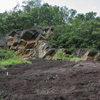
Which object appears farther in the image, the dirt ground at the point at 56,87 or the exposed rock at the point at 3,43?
the exposed rock at the point at 3,43

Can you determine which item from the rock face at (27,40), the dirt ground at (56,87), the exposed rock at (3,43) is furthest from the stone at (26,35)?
the dirt ground at (56,87)

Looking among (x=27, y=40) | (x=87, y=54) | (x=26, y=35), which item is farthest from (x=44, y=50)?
(x=87, y=54)

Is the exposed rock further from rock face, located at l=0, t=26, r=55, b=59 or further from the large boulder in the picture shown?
the large boulder

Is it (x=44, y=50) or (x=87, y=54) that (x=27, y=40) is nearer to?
(x=44, y=50)

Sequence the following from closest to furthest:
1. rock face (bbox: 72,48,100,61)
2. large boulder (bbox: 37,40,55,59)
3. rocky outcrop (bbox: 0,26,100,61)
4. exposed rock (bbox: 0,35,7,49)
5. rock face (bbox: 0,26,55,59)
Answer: rock face (bbox: 72,48,100,61), large boulder (bbox: 37,40,55,59), rocky outcrop (bbox: 0,26,100,61), rock face (bbox: 0,26,55,59), exposed rock (bbox: 0,35,7,49)

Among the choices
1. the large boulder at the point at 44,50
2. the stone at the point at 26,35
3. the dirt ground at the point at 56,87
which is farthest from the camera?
the stone at the point at 26,35

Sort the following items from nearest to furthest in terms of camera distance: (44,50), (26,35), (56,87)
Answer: (56,87)
(44,50)
(26,35)

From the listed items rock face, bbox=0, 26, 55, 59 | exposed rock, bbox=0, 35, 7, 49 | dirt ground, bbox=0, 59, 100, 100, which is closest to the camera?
dirt ground, bbox=0, 59, 100, 100

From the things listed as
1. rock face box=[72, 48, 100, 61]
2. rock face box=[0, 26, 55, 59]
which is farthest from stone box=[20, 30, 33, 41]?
rock face box=[72, 48, 100, 61]

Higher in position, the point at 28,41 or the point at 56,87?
the point at 28,41

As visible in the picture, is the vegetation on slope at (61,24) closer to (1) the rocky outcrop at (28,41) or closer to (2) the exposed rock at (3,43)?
(1) the rocky outcrop at (28,41)

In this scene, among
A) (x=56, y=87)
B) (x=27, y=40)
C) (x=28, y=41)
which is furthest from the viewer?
(x=27, y=40)

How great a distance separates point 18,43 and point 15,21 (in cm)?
593

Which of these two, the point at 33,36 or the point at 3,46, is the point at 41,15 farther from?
the point at 3,46
